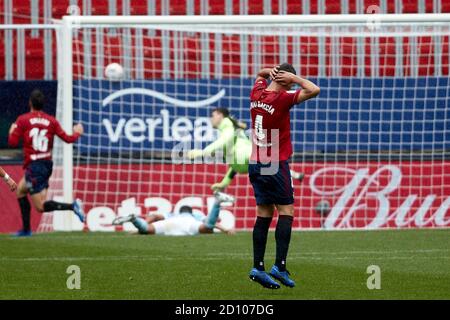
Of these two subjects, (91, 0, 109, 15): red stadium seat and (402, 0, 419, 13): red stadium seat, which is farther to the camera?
(91, 0, 109, 15): red stadium seat

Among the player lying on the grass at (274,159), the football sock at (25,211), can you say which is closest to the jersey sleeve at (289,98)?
the player lying on the grass at (274,159)

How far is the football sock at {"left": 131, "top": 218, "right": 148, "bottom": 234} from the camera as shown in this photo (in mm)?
15774

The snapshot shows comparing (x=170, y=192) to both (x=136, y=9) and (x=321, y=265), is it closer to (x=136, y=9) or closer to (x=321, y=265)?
(x=136, y=9)

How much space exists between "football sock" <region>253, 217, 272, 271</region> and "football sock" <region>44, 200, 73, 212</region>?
6456 millimetres

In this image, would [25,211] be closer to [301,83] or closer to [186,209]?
[186,209]

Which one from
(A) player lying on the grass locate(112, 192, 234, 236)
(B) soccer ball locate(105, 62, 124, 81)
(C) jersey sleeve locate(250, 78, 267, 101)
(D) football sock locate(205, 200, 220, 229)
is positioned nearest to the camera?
(C) jersey sleeve locate(250, 78, 267, 101)

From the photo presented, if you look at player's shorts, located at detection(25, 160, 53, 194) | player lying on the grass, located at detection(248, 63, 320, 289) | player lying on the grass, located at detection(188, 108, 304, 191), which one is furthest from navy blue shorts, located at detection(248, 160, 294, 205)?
player's shorts, located at detection(25, 160, 53, 194)

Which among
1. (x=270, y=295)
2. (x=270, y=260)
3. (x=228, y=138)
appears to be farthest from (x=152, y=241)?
(x=270, y=295)

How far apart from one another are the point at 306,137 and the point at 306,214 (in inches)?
48.0

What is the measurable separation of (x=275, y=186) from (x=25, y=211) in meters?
7.16

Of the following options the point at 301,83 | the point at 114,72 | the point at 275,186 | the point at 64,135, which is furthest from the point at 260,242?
the point at 114,72

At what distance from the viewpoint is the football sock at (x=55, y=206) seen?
15844 millimetres

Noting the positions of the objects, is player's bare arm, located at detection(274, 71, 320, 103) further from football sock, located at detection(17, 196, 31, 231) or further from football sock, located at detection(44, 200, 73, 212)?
football sock, located at detection(17, 196, 31, 231)

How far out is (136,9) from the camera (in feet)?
69.5
